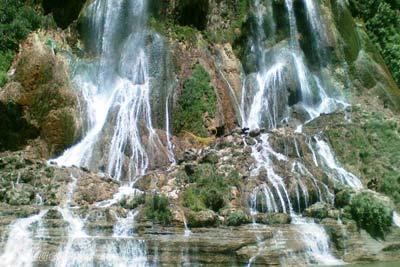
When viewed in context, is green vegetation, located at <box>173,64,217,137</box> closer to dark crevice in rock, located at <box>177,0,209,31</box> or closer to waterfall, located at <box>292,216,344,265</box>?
dark crevice in rock, located at <box>177,0,209,31</box>

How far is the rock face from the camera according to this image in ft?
73.4

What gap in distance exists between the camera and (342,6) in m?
30.5

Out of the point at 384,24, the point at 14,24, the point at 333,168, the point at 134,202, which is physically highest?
the point at 384,24

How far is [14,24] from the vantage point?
2584 centimetres

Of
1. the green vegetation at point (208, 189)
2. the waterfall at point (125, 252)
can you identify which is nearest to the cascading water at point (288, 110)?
the green vegetation at point (208, 189)

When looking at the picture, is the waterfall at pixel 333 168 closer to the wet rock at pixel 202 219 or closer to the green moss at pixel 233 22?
the wet rock at pixel 202 219

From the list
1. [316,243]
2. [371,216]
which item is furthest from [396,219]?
[316,243]

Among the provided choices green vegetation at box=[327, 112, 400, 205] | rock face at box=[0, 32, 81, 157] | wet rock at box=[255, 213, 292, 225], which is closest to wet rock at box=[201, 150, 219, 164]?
wet rock at box=[255, 213, 292, 225]

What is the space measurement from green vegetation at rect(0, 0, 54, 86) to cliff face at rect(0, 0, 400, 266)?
830 millimetres

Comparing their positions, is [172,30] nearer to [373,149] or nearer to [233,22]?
[233,22]

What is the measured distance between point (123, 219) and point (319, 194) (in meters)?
6.12

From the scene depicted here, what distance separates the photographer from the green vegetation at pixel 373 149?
833 inches

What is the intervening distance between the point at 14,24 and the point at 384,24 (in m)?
19.2

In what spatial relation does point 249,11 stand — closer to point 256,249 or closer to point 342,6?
point 342,6
